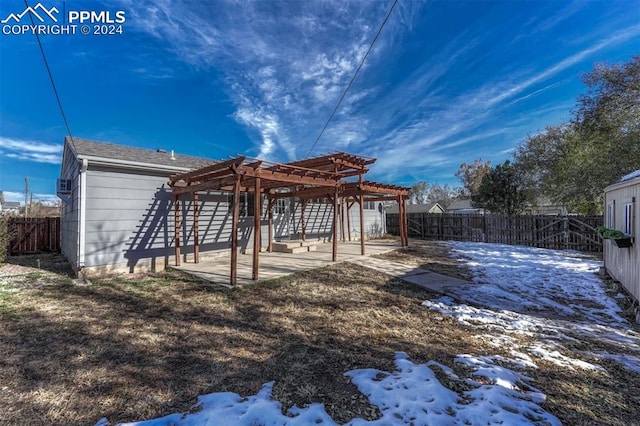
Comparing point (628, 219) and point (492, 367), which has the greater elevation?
point (628, 219)

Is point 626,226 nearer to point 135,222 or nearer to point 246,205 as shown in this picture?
point 246,205

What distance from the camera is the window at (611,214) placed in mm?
6457

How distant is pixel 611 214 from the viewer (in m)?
6.64

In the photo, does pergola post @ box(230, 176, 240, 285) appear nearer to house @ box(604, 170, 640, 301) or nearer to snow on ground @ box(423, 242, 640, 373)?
snow on ground @ box(423, 242, 640, 373)

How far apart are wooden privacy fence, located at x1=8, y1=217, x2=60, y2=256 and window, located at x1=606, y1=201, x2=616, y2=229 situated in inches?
722

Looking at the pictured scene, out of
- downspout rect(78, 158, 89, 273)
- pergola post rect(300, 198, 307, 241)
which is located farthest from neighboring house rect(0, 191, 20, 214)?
pergola post rect(300, 198, 307, 241)

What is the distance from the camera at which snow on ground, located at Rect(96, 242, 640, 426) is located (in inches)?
78.4

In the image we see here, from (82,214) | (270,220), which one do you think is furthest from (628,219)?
(82,214)

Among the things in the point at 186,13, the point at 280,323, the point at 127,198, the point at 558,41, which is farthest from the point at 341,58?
the point at 280,323

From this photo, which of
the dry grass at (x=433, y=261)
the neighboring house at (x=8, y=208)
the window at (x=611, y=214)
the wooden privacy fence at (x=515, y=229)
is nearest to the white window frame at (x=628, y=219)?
the window at (x=611, y=214)

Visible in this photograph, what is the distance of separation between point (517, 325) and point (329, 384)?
324 centimetres

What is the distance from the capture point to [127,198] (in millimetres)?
6836

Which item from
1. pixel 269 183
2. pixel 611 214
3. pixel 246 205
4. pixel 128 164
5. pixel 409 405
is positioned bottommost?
pixel 409 405

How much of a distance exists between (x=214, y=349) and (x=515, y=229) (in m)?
15.1
